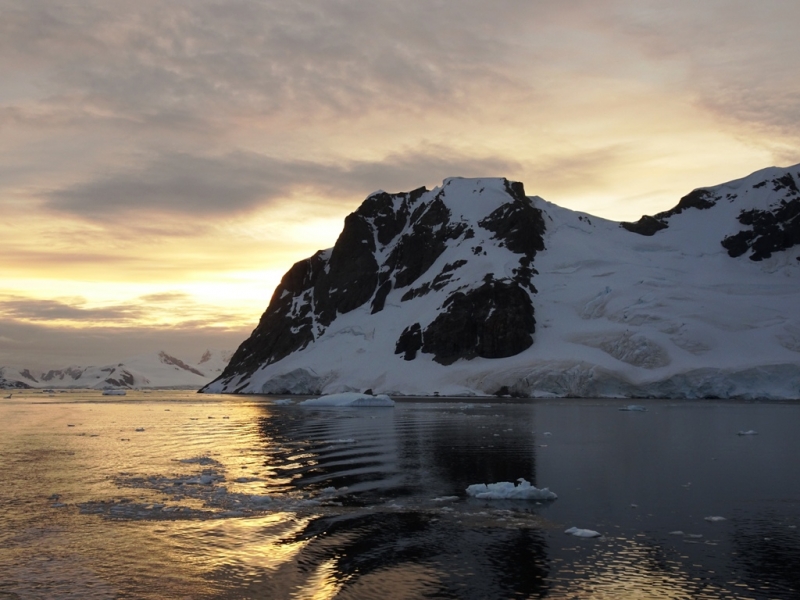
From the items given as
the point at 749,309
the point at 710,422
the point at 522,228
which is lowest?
the point at 710,422

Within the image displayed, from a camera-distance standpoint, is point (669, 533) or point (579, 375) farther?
point (579, 375)

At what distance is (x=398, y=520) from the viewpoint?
79.1 feet

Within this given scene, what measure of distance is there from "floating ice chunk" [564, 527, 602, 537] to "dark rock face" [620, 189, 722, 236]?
16696 centimetres

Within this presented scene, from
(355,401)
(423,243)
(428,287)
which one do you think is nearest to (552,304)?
(428,287)

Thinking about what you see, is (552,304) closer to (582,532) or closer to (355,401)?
(355,401)

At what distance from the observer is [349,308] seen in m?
184

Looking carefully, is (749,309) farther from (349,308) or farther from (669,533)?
(669,533)

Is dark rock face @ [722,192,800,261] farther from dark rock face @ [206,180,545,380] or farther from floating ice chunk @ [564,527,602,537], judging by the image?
floating ice chunk @ [564,527,602,537]

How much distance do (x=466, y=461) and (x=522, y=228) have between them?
132 meters

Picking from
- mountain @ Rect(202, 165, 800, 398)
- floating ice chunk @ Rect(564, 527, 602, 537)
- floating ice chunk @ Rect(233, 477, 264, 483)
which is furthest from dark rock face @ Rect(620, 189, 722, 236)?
floating ice chunk @ Rect(564, 527, 602, 537)

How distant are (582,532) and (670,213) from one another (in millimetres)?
177933

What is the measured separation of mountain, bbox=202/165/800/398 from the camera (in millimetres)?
116125

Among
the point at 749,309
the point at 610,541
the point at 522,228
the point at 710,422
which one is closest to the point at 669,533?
the point at 610,541

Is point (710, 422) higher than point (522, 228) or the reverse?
the reverse
